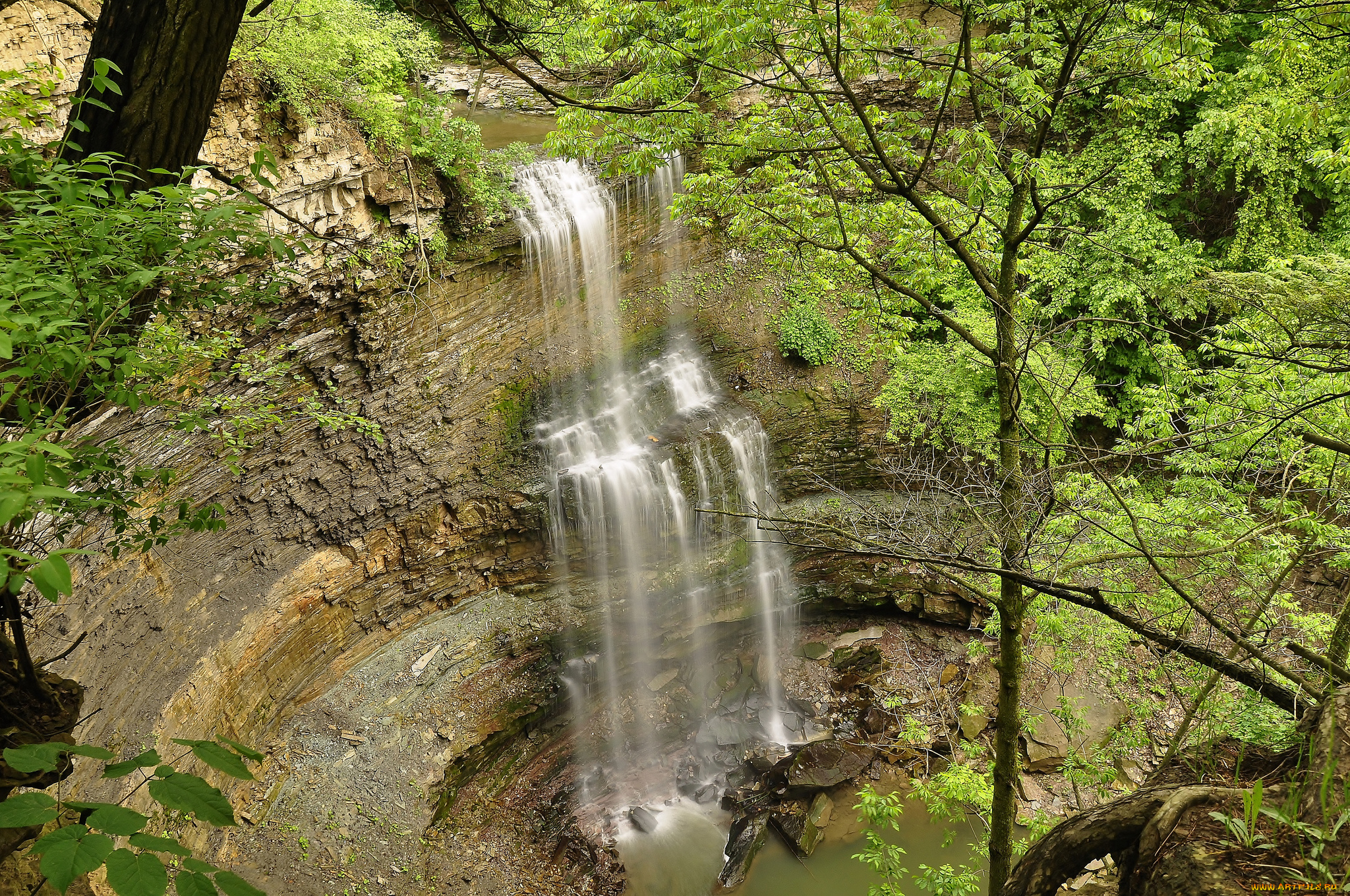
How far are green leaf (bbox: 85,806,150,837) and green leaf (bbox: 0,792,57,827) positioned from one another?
9cm

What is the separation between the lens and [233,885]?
1.27 meters

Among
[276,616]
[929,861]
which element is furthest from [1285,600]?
[276,616]

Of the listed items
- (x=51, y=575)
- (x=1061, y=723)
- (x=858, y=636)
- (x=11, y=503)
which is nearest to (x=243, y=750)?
(x=51, y=575)

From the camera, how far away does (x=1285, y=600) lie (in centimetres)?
606

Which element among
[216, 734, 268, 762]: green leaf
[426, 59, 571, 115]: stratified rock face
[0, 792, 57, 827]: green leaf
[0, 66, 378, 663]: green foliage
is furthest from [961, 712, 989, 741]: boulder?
[426, 59, 571, 115]: stratified rock face

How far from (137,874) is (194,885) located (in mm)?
105

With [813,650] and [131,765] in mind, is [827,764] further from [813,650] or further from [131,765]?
[131,765]

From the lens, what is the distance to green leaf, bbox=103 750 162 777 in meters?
1.32

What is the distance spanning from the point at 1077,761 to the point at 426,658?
27.3 ft

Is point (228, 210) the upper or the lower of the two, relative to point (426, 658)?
upper

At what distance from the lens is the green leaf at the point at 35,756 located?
133cm

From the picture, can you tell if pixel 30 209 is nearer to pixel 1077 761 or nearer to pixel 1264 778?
pixel 1264 778

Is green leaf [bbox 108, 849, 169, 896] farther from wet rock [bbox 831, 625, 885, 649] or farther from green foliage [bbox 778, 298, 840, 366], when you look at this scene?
green foliage [bbox 778, 298, 840, 366]

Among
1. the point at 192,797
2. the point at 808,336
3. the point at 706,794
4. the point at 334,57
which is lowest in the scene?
the point at 706,794
